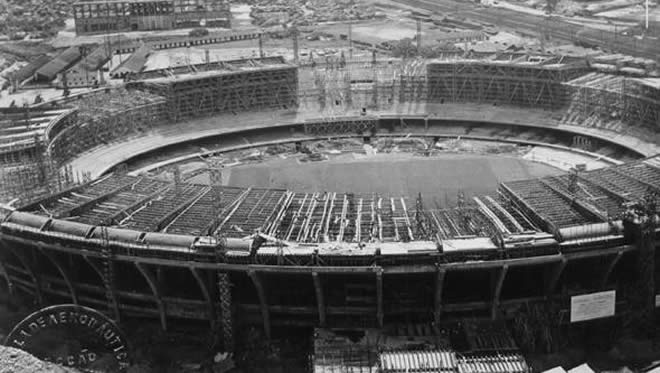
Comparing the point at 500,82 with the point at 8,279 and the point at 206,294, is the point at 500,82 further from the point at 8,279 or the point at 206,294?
the point at 8,279

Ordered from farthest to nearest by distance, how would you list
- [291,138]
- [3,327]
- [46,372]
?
1. [291,138]
2. [3,327]
3. [46,372]

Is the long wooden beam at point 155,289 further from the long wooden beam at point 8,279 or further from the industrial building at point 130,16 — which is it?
the industrial building at point 130,16

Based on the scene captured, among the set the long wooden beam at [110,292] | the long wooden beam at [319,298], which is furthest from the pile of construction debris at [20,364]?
the long wooden beam at [319,298]

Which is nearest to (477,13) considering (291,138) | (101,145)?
(291,138)

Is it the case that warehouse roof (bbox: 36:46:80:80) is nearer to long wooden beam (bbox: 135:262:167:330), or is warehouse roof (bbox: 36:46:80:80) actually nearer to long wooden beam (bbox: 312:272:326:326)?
long wooden beam (bbox: 135:262:167:330)

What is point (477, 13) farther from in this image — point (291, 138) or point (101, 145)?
point (101, 145)

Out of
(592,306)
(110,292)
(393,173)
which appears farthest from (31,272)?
(393,173)
